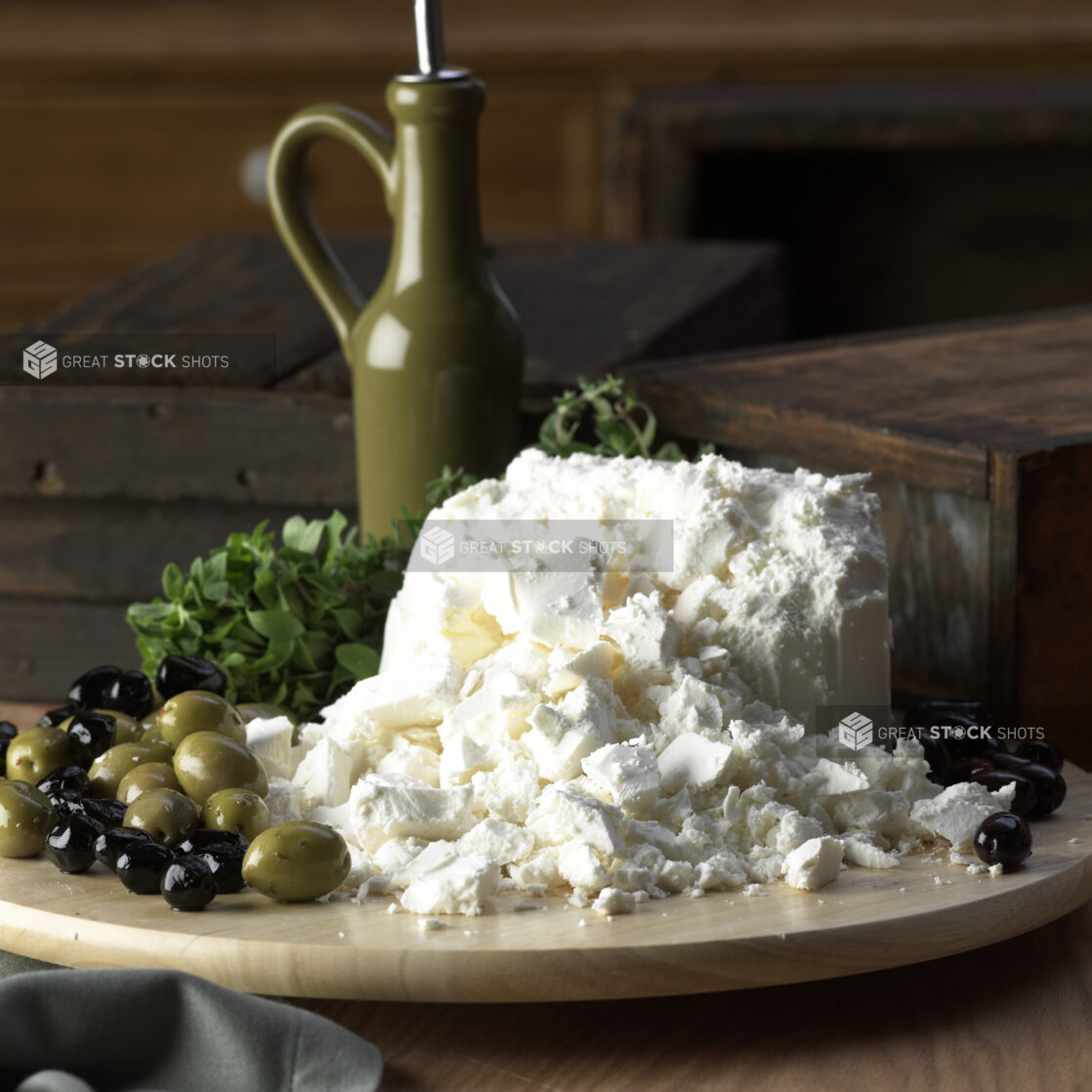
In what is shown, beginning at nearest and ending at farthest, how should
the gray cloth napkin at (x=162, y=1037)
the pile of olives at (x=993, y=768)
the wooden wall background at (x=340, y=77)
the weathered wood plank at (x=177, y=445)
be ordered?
the gray cloth napkin at (x=162, y=1037), the pile of olives at (x=993, y=768), the weathered wood plank at (x=177, y=445), the wooden wall background at (x=340, y=77)

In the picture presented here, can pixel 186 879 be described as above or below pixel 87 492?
below

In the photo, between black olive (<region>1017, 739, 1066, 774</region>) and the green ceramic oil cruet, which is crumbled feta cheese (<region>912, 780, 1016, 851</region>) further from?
the green ceramic oil cruet

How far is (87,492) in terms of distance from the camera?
1.67 metres

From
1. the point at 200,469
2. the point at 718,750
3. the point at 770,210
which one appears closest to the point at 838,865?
the point at 718,750

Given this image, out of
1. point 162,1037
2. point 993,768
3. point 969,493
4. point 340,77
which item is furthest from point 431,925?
point 340,77

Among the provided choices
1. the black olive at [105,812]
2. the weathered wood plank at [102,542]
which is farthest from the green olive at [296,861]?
the weathered wood plank at [102,542]

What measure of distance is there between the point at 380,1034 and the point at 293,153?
757mm

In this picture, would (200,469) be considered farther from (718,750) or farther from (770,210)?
(770,210)

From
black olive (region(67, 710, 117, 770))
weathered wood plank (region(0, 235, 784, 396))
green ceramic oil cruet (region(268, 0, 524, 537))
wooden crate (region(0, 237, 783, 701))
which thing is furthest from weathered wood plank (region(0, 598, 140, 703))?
black olive (region(67, 710, 117, 770))

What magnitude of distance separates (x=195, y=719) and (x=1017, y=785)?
1.46ft

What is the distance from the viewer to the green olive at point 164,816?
0.87 m

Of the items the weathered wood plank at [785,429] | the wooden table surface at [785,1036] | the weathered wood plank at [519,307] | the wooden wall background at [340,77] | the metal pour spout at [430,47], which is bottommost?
the wooden table surface at [785,1036]

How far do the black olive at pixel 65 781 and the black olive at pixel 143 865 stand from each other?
111mm

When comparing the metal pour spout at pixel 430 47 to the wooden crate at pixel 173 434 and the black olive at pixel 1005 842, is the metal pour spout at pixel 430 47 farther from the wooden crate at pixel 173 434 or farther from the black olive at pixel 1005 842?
the black olive at pixel 1005 842
